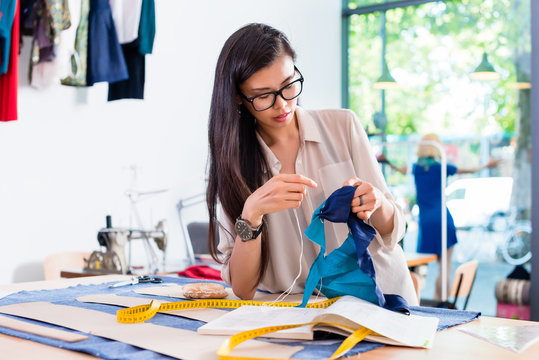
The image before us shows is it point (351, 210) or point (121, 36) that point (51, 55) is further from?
point (351, 210)

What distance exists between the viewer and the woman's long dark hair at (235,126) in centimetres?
157

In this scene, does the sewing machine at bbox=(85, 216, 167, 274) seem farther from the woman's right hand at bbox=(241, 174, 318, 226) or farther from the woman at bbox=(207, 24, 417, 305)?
the woman's right hand at bbox=(241, 174, 318, 226)

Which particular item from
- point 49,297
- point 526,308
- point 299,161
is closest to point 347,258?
point 299,161

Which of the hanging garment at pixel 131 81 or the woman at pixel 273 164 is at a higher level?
the hanging garment at pixel 131 81

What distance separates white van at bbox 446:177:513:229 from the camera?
204 inches

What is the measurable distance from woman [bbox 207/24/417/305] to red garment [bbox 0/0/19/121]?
1.90 meters

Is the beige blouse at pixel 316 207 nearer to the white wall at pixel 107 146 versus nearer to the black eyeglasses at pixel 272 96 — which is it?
the black eyeglasses at pixel 272 96

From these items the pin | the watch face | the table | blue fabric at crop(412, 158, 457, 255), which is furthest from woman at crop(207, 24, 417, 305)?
blue fabric at crop(412, 158, 457, 255)

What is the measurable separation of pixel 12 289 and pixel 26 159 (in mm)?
2044

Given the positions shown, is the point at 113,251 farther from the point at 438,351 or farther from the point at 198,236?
the point at 438,351

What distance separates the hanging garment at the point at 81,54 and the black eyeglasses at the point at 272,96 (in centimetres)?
224

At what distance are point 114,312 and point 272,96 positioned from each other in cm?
66

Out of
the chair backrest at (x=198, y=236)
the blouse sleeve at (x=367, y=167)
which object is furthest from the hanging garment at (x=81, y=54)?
the blouse sleeve at (x=367, y=167)

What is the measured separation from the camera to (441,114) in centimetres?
554
